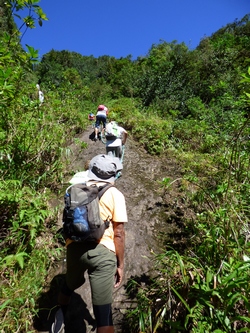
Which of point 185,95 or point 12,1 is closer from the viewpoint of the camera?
point 12,1

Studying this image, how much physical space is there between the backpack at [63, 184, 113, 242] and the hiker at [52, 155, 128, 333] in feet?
0.31

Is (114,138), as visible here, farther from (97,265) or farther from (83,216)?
(97,265)

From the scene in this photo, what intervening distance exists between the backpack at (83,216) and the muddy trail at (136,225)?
1253 mm

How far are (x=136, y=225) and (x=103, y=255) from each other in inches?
80.4

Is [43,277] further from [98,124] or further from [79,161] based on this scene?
[98,124]

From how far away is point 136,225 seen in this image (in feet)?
11.8

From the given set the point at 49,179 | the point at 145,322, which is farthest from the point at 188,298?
the point at 49,179

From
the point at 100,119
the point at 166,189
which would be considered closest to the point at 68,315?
the point at 166,189

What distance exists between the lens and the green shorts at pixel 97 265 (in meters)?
1.58

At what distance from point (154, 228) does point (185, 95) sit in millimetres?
9949

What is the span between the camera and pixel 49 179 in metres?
3.94

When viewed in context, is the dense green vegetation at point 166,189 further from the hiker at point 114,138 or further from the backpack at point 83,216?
the hiker at point 114,138

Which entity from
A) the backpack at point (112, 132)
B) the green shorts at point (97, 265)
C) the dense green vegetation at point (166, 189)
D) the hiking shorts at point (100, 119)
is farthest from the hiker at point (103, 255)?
the hiking shorts at point (100, 119)

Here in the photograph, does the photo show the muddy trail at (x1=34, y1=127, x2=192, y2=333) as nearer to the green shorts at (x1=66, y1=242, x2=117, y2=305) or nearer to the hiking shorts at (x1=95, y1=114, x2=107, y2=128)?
the hiking shorts at (x1=95, y1=114, x2=107, y2=128)
